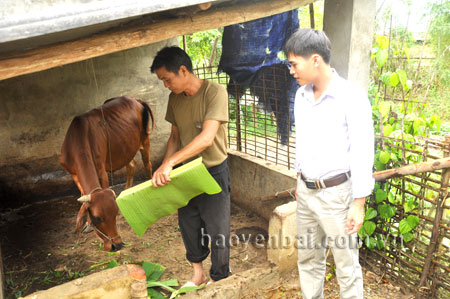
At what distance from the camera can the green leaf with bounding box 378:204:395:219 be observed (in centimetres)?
337

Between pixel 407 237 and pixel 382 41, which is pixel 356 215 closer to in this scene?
pixel 407 237

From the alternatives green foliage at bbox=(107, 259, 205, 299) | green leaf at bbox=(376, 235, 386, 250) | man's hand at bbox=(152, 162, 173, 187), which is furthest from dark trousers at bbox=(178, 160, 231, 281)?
green leaf at bbox=(376, 235, 386, 250)

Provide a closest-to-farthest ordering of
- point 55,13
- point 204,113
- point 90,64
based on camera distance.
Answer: point 55,13
point 204,113
point 90,64

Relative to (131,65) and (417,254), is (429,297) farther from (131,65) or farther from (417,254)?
(131,65)

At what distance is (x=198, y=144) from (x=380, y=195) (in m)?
1.78

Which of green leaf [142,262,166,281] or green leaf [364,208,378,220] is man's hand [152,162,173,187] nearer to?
green leaf [142,262,166,281]

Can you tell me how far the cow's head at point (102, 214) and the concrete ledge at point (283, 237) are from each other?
153 cm

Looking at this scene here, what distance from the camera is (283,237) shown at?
3.36 metres

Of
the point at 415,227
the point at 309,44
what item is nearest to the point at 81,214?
the point at 309,44

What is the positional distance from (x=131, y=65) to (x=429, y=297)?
5085mm

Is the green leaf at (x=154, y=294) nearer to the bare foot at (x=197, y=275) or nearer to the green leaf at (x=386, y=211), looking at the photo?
the bare foot at (x=197, y=275)

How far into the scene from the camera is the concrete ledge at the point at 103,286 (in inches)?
101

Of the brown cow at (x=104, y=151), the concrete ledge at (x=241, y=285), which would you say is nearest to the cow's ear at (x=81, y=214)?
the brown cow at (x=104, y=151)

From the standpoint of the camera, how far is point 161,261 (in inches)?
163
